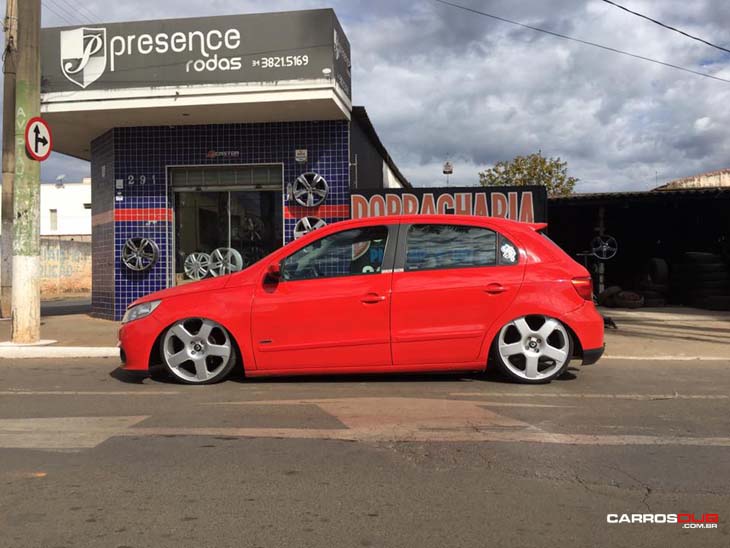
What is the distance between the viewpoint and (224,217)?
1260cm

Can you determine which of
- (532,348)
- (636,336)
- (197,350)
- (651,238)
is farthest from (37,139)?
(651,238)

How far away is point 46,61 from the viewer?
11.3 meters

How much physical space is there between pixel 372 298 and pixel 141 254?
7971 mm

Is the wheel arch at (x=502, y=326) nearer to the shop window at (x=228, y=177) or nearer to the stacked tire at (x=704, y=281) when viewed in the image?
the shop window at (x=228, y=177)

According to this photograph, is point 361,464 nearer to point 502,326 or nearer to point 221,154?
point 502,326

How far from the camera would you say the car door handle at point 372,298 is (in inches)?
228

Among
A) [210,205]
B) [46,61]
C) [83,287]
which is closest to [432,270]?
[210,205]

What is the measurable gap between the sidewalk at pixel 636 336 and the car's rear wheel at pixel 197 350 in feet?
8.74

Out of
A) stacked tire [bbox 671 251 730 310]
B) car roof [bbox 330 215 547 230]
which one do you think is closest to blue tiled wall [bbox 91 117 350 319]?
car roof [bbox 330 215 547 230]

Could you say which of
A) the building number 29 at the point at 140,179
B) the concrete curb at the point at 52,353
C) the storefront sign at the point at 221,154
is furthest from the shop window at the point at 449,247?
the building number 29 at the point at 140,179

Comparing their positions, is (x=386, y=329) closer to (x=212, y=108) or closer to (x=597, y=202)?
(x=212, y=108)

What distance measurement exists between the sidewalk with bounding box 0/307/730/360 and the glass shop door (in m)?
2.18

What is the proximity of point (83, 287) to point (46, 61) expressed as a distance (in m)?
21.7

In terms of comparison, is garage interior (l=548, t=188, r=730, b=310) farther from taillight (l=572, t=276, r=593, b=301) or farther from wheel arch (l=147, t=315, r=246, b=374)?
wheel arch (l=147, t=315, r=246, b=374)
